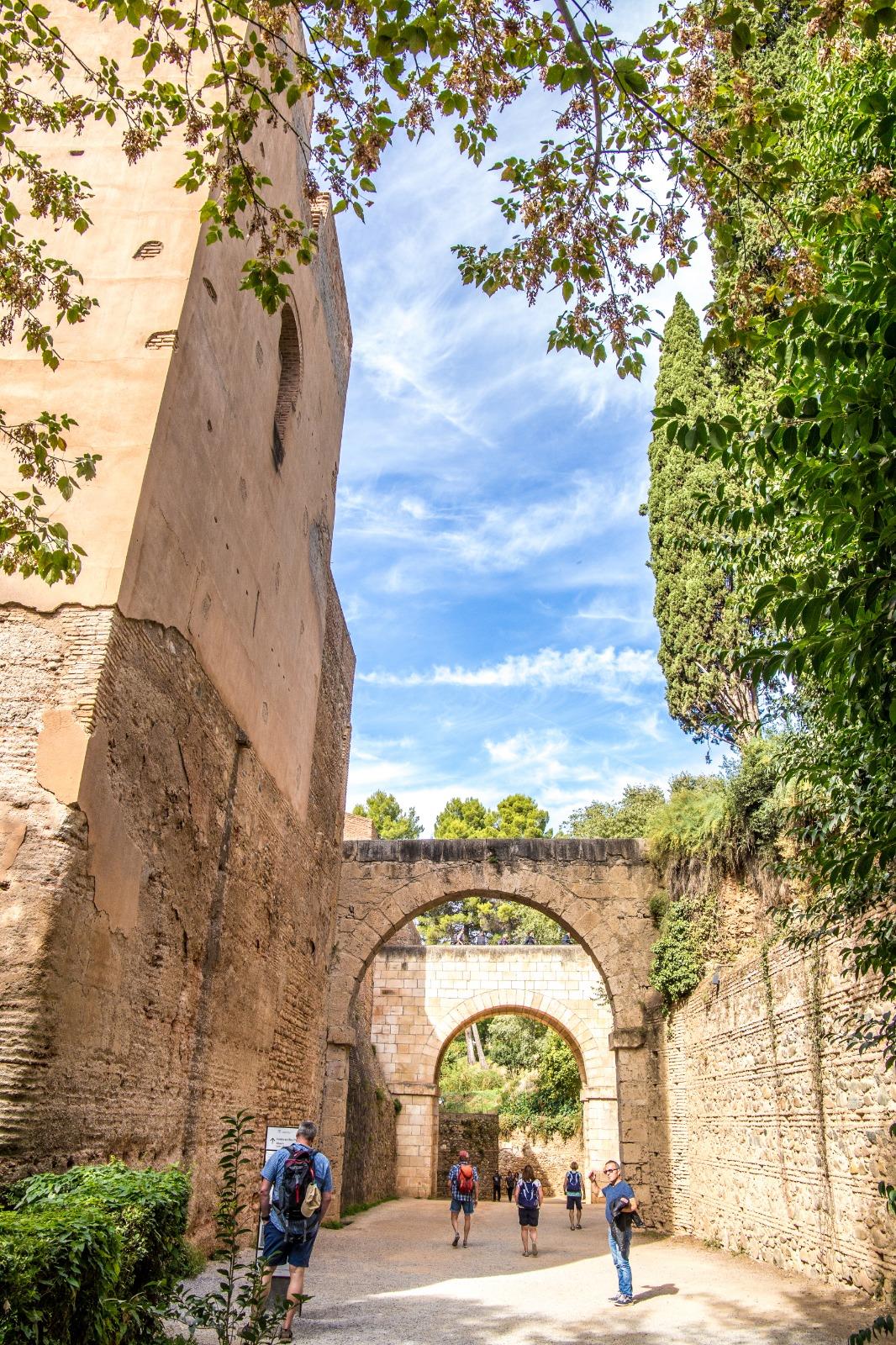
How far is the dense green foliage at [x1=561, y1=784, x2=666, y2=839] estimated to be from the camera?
24228mm

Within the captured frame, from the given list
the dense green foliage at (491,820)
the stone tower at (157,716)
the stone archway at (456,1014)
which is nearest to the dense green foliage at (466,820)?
the dense green foliage at (491,820)

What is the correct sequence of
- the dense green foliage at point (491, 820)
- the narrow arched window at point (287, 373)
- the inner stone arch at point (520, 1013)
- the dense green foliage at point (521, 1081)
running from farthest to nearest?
the dense green foliage at point (491, 820) < the dense green foliage at point (521, 1081) < the inner stone arch at point (520, 1013) < the narrow arched window at point (287, 373)

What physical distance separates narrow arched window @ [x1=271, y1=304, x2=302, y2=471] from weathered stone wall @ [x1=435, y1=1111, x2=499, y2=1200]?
810 inches

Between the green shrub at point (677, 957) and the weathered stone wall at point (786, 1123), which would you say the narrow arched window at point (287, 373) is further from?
the green shrub at point (677, 957)

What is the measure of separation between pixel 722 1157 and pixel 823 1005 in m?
3.77

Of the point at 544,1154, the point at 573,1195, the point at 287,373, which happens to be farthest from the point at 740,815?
the point at 544,1154

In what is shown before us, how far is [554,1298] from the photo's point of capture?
764 cm

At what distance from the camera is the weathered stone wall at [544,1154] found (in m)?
25.5

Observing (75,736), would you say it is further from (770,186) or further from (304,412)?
(304,412)

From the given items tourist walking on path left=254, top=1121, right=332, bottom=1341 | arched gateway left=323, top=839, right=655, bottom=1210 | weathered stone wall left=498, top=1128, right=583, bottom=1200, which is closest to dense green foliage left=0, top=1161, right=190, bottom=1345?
tourist walking on path left=254, top=1121, right=332, bottom=1341

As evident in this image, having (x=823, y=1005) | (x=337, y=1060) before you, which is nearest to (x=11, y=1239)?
(x=823, y=1005)

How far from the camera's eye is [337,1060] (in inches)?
546

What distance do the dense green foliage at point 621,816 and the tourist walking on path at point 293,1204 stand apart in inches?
664

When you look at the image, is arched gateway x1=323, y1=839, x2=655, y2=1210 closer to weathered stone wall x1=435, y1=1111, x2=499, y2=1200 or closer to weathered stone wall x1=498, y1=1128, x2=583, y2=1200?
weathered stone wall x1=435, y1=1111, x2=499, y2=1200
